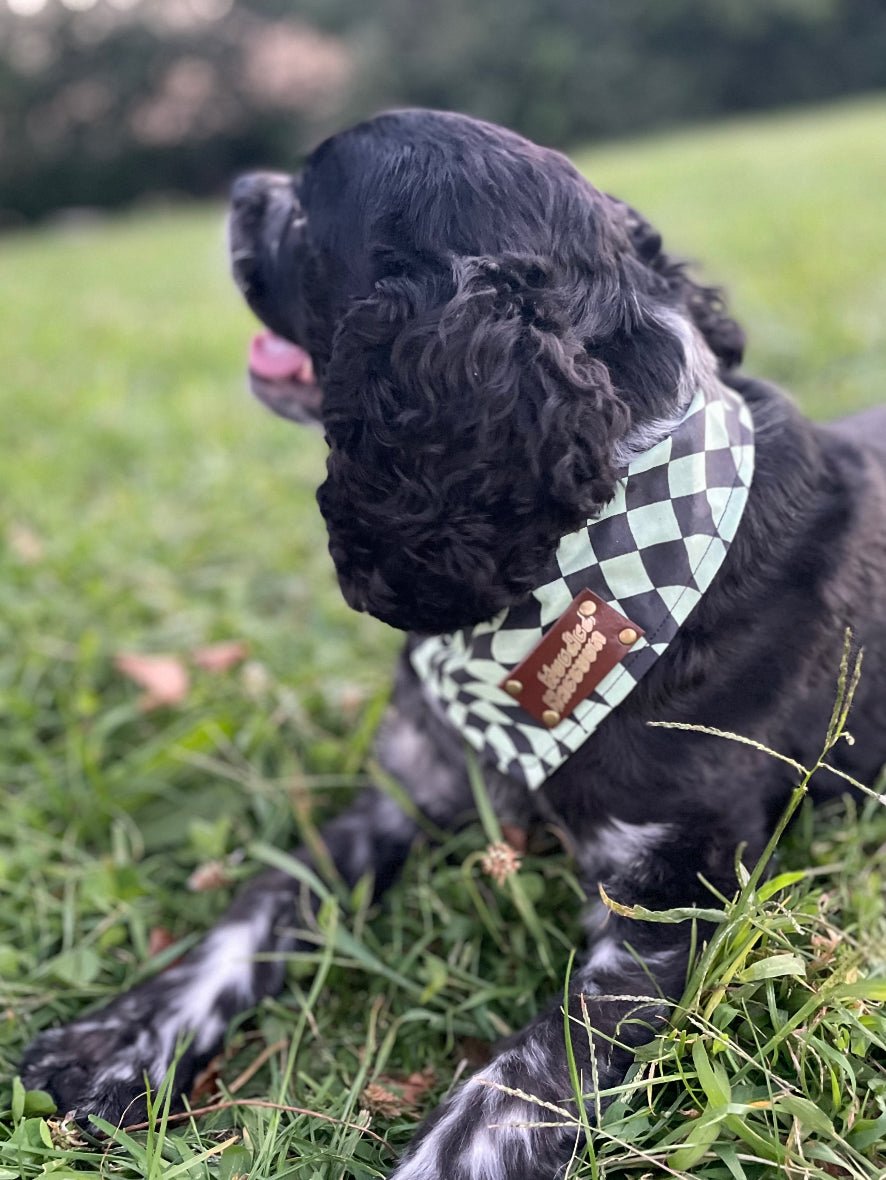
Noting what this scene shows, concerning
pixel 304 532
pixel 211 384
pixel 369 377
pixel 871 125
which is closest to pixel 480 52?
pixel 871 125

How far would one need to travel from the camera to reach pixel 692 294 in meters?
2.27

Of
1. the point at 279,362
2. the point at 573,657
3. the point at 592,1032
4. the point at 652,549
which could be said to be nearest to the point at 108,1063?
the point at 592,1032

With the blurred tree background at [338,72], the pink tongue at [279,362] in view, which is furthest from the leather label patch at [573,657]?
the blurred tree background at [338,72]

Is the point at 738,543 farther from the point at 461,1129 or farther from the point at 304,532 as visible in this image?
the point at 304,532

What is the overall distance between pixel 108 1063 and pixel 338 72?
28.2m

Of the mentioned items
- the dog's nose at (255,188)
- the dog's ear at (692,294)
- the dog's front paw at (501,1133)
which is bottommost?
the dog's front paw at (501,1133)

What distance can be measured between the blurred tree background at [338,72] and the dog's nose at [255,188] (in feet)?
74.4

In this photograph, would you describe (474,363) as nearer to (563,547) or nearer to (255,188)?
(563,547)

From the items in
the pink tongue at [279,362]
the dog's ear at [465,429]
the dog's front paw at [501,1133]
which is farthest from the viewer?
the pink tongue at [279,362]

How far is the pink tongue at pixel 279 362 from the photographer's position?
2.62 meters

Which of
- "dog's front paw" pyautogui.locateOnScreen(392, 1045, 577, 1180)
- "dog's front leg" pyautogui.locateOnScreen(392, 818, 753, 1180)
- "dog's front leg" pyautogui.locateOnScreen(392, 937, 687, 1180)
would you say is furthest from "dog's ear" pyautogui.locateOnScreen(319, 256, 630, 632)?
"dog's front paw" pyautogui.locateOnScreen(392, 1045, 577, 1180)

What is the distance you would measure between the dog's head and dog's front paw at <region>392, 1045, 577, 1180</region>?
87cm

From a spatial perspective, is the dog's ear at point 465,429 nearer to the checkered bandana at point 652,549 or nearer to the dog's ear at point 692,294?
the checkered bandana at point 652,549

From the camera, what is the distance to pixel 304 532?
4102 millimetres
